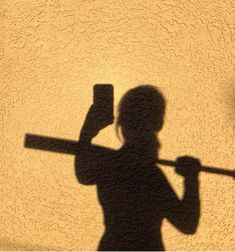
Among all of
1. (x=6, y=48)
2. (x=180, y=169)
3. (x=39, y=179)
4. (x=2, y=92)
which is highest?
(x=6, y=48)

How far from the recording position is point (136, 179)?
7.39 ft

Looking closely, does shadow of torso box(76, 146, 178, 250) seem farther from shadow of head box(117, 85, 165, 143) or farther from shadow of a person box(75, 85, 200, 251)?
shadow of head box(117, 85, 165, 143)

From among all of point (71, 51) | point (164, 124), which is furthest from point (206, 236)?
point (71, 51)

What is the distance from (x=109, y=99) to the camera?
2.24 m

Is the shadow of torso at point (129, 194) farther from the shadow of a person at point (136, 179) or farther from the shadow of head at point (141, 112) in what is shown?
the shadow of head at point (141, 112)

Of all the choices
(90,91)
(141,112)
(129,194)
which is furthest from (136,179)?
(90,91)

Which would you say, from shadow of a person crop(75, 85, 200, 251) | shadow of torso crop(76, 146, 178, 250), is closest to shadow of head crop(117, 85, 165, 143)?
shadow of a person crop(75, 85, 200, 251)

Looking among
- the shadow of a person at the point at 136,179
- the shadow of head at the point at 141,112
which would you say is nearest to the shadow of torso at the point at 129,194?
the shadow of a person at the point at 136,179

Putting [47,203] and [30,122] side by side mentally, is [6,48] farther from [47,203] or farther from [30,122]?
[47,203]

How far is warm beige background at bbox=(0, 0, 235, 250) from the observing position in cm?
217

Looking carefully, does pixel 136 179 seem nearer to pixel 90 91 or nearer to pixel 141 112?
pixel 141 112

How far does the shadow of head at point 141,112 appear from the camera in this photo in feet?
7.24

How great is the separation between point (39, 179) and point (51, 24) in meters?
0.85

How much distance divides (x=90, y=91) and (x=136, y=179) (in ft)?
1.76
